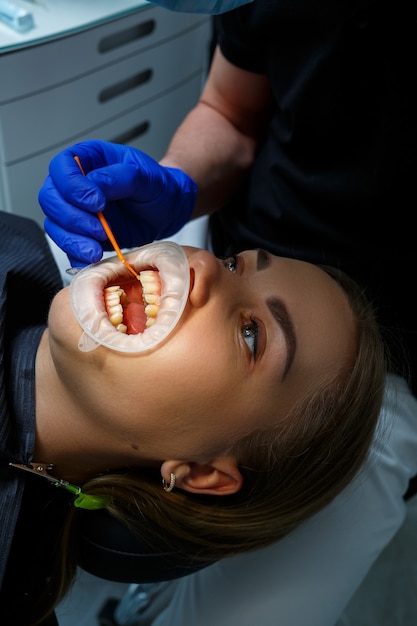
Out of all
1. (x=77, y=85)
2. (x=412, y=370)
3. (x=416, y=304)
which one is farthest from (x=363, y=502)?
(x=77, y=85)

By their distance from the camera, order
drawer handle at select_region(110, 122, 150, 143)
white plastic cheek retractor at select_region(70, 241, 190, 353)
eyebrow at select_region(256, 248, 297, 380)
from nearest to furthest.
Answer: white plastic cheek retractor at select_region(70, 241, 190, 353) → eyebrow at select_region(256, 248, 297, 380) → drawer handle at select_region(110, 122, 150, 143)

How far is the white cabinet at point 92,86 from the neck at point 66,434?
800 mm

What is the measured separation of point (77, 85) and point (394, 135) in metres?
0.94

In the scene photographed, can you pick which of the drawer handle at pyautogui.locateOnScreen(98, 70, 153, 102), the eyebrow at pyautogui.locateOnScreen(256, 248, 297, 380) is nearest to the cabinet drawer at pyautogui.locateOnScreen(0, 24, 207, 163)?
the drawer handle at pyautogui.locateOnScreen(98, 70, 153, 102)

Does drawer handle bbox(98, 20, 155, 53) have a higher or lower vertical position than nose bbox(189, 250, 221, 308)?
higher

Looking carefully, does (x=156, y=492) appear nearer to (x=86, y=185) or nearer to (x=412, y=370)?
(x=86, y=185)

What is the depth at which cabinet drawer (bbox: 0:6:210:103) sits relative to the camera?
1493mm

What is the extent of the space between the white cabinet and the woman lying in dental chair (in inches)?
23.8

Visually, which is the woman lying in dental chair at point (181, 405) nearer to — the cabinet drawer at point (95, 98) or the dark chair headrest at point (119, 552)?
the dark chair headrest at point (119, 552)

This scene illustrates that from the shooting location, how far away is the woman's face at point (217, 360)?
0.84 m

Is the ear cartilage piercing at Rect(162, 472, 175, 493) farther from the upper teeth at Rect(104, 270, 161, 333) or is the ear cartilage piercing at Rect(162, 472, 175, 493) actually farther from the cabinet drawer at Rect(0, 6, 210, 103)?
the cabinet drawer at Rect(0, 6, 210, 103)

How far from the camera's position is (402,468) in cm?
130

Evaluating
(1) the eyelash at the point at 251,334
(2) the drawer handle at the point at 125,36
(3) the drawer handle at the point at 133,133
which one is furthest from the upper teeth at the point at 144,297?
(3) the drawer handle at the point at 133,133

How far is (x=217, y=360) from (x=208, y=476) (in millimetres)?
230
